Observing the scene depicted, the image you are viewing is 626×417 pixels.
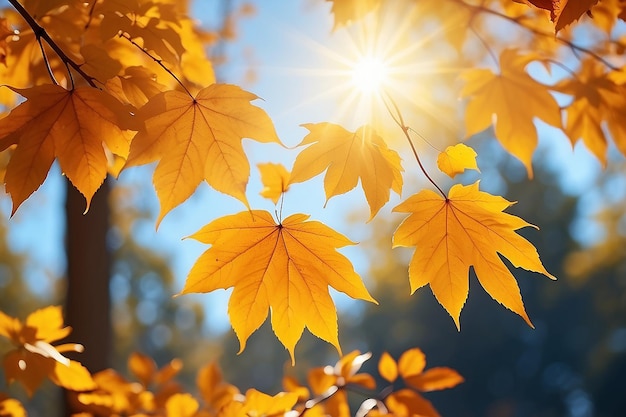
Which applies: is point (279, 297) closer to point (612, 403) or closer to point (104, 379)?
point (104, 379)

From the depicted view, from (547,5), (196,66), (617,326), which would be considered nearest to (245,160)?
(547,5)

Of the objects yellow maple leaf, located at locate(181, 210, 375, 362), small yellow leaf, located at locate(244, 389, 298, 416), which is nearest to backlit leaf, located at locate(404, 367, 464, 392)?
small yellow leaf, located at locate(244, 389, 298, 416)

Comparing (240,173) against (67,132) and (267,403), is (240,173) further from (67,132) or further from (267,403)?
(267,403)

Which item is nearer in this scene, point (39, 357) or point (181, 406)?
point (39, 357)

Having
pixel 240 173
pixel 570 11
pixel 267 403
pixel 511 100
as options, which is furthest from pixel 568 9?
pixel 267 403

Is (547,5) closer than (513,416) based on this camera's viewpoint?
Yes

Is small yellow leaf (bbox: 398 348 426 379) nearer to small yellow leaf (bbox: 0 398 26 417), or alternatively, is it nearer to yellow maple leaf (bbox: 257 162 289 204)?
yellow maple leaf (bbox: 257 162 289 204)
